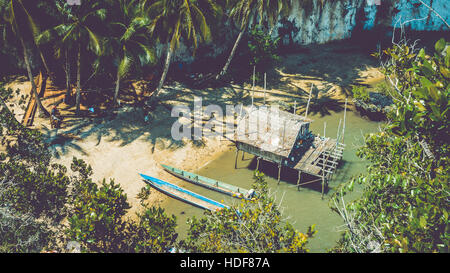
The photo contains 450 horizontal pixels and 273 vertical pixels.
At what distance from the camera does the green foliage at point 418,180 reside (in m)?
6.46

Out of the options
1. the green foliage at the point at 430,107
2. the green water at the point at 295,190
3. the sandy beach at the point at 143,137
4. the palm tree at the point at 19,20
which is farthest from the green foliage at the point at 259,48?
the green foliage at the point at 430,107

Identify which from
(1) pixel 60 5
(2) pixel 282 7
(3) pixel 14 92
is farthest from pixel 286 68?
(3) pixel 14 92

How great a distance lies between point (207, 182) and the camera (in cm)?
1848

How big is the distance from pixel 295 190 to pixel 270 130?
3667 millimetres

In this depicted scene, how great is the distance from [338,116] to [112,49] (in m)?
16.5

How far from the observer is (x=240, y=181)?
19.1 m

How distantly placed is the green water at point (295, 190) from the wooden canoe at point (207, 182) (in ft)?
0.89

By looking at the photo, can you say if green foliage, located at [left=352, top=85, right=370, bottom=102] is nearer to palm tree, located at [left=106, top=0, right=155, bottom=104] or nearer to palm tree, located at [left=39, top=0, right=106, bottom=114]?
Result: palm tree, located at [left=106, top=0, right=155, bottom=104]

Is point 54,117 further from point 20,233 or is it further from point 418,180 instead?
point 418,180

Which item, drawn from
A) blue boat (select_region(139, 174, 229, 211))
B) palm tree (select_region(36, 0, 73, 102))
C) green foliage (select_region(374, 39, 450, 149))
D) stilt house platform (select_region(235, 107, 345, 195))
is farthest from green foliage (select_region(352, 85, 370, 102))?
palm tree (select_region(36, 0, 73, 102))

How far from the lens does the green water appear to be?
15.9 m

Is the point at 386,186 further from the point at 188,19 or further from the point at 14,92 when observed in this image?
the point at 14,92

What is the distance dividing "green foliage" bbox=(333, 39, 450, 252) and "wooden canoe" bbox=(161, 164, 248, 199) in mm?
8631

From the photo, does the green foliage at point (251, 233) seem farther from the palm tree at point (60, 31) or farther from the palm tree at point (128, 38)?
the palm tree at point (60, 31)
